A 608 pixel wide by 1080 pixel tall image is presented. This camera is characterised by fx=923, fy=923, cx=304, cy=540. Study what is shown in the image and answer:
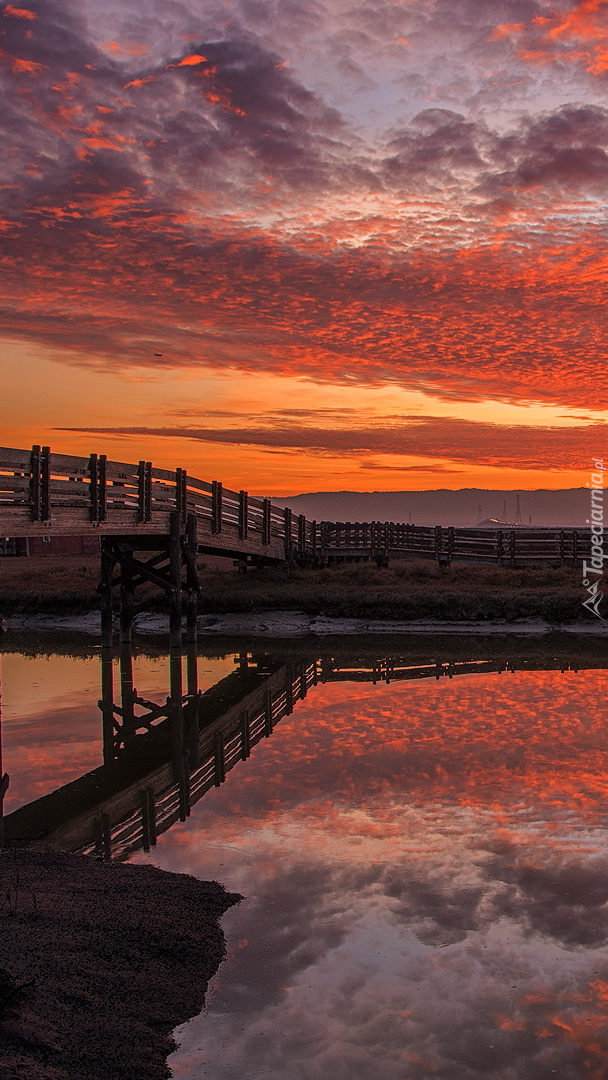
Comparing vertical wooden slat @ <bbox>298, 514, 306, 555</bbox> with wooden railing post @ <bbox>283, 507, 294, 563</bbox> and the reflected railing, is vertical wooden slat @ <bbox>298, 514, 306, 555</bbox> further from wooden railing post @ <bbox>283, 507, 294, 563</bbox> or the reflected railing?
the reflected railing

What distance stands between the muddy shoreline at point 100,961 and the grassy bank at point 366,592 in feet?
68.3

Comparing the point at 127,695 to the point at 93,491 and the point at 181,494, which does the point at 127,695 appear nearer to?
the point at 93,491

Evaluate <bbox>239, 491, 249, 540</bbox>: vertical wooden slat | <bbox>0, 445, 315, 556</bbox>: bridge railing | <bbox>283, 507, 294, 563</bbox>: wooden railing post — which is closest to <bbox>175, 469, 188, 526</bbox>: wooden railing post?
<bbox>0, 445, 315, 556</bbox>: bridge railing

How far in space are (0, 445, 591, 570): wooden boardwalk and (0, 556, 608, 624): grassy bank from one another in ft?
3.99

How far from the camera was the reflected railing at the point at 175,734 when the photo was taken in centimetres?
→ 932

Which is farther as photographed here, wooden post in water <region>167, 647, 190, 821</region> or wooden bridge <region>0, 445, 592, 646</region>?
wooden bridge <region>0, 445, 592, 646</region>

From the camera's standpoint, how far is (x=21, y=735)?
13.6 meters

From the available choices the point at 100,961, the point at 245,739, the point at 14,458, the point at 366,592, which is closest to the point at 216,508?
the point at 366,592

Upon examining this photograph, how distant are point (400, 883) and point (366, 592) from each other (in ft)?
72.7

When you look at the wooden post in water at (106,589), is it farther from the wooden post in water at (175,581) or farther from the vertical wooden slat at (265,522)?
the vertical wooden slat at (265,522)

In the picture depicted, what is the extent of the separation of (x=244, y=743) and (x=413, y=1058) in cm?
810

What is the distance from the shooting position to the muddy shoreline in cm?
495

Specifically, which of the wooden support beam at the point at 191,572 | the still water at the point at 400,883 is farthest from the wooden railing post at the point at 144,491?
the still water at the point at 400,883

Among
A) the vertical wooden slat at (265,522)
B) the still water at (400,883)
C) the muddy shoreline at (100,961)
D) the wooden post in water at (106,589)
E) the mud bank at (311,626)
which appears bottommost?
the mud bank at (311,626)
